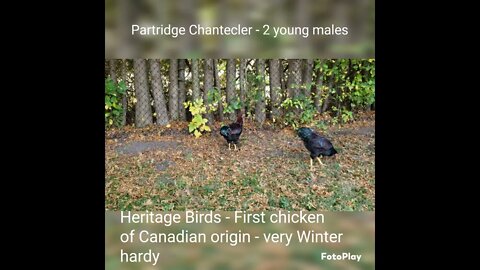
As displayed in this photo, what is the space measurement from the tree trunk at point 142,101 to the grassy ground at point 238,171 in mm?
55

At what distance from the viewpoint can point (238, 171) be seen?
8.95 feet

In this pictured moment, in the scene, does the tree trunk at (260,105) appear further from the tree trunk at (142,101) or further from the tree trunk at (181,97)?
the tree trunk at (142,101)

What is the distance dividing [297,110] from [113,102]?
3.27 ft

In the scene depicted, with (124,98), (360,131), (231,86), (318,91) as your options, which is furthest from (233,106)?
(360,131)

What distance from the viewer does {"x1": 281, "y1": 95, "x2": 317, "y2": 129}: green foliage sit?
9.02ft

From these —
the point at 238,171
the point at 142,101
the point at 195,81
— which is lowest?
the point at 238,171

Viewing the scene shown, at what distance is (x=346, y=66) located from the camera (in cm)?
262

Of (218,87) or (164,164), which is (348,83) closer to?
(218,87)

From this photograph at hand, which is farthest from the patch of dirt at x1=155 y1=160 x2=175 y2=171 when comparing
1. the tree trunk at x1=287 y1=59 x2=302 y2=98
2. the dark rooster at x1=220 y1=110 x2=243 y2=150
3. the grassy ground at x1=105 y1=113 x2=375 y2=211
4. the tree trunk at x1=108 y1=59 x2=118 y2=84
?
the tree trunk at x1=287 y1=59 x2=302 y2=98

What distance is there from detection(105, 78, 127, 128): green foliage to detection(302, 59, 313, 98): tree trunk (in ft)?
3.16

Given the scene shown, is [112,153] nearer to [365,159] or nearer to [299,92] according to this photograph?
[299,92]

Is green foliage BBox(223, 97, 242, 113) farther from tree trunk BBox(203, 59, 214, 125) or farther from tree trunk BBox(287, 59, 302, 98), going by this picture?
tree trunk BBox(287, 59, 302, 98)

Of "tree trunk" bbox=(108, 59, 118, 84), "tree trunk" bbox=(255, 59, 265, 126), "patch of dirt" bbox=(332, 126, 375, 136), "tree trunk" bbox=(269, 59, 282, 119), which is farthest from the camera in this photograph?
"tree trunk" bbox=(255, 59, 265, 126)

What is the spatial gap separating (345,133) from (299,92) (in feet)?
1.13
